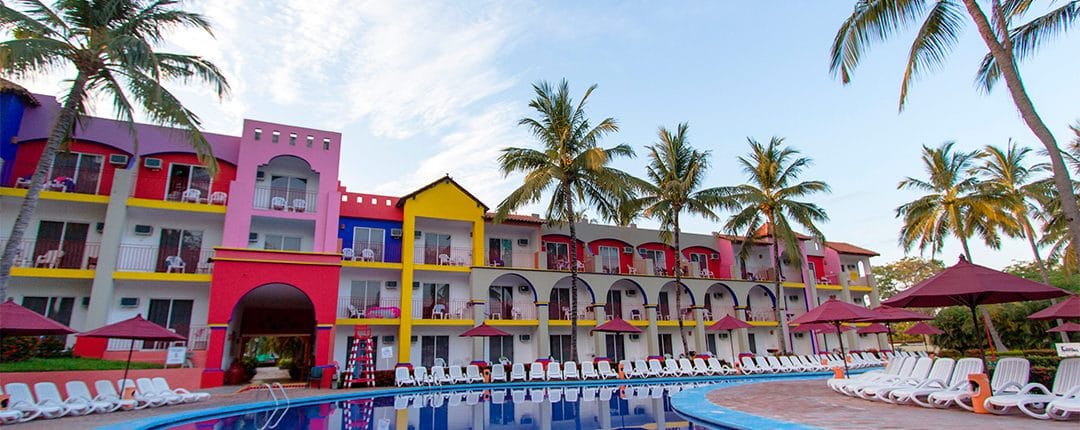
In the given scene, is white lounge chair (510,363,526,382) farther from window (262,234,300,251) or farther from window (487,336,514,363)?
window (262,234,300,251)

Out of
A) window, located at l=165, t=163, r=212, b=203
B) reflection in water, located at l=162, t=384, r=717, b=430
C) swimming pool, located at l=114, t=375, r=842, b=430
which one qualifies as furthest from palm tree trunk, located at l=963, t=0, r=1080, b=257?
window, located at l=165, t=163, r=212, b=203

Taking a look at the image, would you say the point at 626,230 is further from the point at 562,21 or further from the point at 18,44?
the point at 18,44

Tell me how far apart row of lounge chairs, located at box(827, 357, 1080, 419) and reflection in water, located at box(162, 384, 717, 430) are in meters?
4.02

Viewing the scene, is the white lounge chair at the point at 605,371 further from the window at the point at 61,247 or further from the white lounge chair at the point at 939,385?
the window at the point at 61,247

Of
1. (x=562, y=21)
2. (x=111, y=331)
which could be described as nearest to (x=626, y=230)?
(x=562, y=21)

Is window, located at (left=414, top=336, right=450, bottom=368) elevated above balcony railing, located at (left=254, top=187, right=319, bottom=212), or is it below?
below

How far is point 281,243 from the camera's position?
2041cm

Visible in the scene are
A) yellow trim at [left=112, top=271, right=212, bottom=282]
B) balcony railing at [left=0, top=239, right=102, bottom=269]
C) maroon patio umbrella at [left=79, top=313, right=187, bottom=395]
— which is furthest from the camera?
yellow trim at [left=112, top=271, right=212, bottom=282]

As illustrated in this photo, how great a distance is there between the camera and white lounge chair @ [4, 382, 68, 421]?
1019 centimetres

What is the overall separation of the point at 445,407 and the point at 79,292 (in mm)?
13084

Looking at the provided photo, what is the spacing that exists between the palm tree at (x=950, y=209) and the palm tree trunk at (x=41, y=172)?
30.3m

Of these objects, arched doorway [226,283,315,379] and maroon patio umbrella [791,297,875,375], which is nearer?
maroon patio umbrella [791,297,875,375]

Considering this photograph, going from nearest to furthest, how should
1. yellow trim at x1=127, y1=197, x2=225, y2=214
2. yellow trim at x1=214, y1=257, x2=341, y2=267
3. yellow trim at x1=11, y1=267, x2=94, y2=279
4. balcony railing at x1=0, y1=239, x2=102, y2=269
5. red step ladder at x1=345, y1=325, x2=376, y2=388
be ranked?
yellow trim at x1=11, y1=267, x2=94, y2=279
balcony railing at x1=0, y1=239, x2=102, y2=269
yellow trim at x1=214, y1=257, x2=341, y2=267
red step ladder at x1=345, y1=325, x2=376, y2=388
yellow trim at x1=127, y1=197, x2=225, y2=214

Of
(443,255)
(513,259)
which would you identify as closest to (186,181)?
(443,255)
